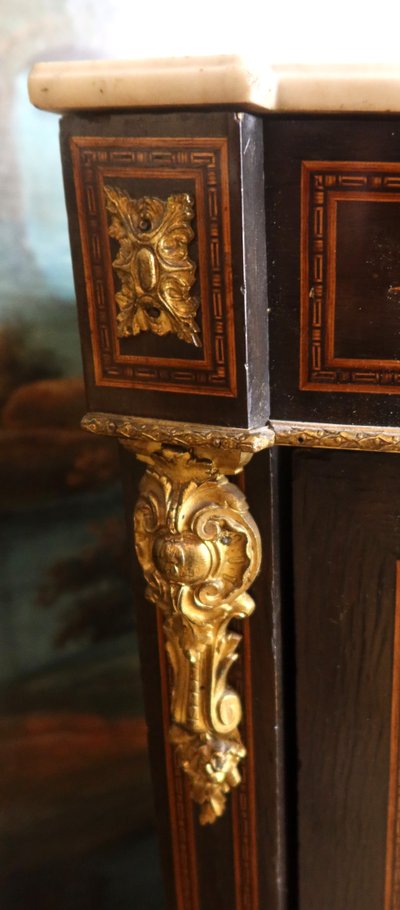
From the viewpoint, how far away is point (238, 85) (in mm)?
405

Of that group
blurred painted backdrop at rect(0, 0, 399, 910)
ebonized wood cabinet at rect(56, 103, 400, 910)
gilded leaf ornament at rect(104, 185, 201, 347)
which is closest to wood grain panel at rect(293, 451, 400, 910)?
ebonized wood cabinet at rect(56, 103, 400, 910)

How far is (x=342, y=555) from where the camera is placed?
0.52m

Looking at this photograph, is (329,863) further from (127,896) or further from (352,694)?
(127,896)

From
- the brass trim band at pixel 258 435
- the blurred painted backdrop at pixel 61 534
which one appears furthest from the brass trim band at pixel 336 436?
the blurred painted backdrop at pixel 61 534

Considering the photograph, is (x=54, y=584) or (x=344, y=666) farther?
(x=54, y=584)

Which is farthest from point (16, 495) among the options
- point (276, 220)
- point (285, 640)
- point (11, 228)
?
point (276, 220)

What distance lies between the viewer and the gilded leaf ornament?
0.44m

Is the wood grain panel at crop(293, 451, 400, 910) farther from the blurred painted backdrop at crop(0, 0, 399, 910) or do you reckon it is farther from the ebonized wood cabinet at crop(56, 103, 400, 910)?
the blurred painted backdrop at crop(0, 0, 399, 910)

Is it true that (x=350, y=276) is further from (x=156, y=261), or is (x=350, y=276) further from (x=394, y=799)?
(x=394, y=799)

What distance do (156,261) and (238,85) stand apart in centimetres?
9

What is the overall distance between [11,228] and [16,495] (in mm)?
269

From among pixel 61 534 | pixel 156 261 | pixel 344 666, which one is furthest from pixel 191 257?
pixel 61 534

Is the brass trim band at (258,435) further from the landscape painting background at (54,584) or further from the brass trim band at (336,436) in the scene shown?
the landscape painting background at (54,584)

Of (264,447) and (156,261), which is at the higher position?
(156,261)
